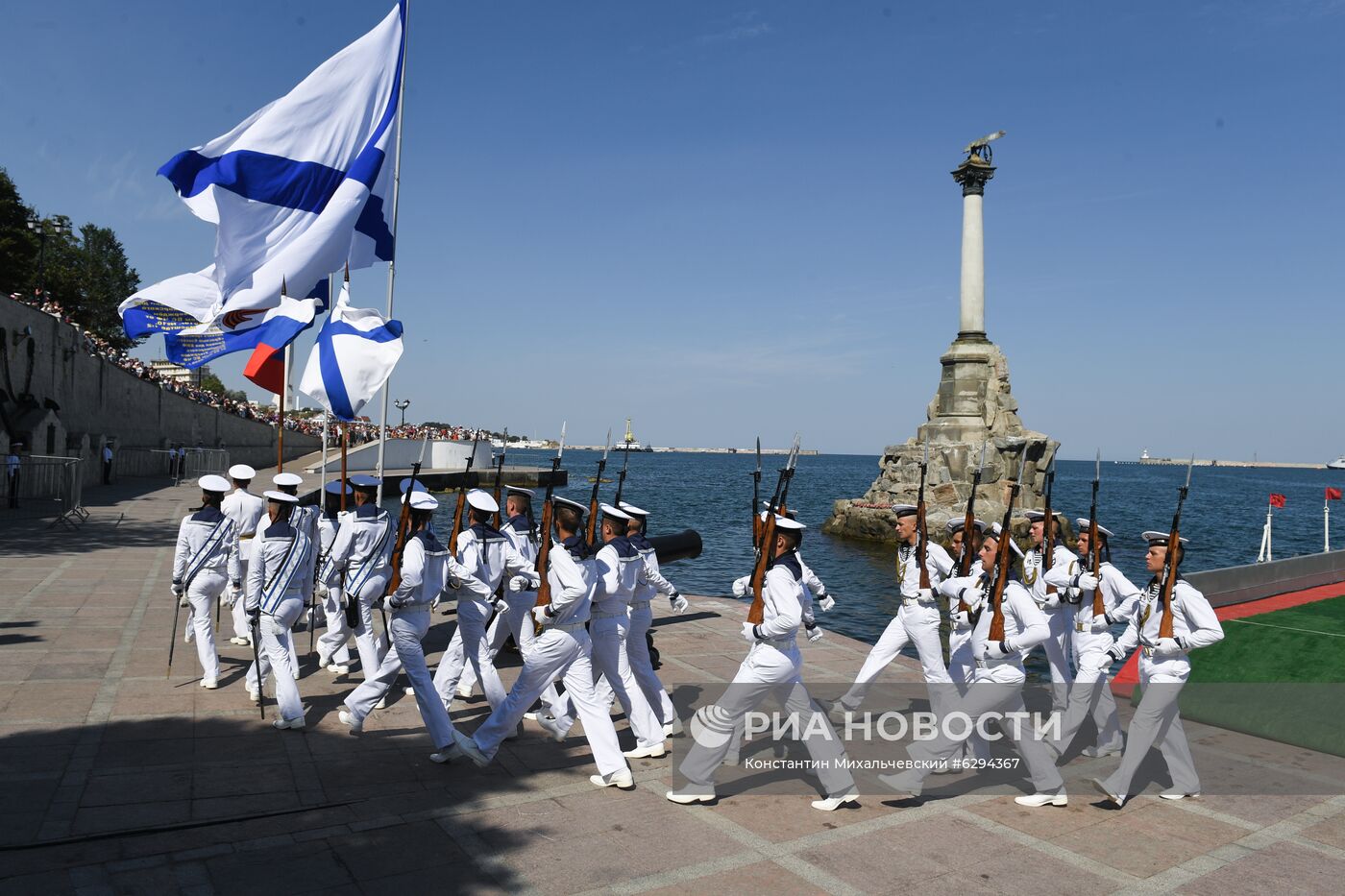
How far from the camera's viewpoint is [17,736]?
704cm

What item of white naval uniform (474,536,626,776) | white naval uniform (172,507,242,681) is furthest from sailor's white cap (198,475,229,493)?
white naval uniform (474,536,626,776)

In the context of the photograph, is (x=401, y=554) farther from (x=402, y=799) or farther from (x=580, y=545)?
(x=402, y=799)

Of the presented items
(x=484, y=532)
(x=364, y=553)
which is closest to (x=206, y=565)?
(x=364, y=553)

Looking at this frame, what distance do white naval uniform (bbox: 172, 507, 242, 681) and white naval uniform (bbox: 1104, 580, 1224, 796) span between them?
7785 mm

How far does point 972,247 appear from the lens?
36.5 metres

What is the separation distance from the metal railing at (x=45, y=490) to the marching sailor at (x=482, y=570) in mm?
17355

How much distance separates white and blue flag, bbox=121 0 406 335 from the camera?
10383 millimetres

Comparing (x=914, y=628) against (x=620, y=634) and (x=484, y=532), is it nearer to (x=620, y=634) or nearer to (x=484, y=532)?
(x=620, y=634)

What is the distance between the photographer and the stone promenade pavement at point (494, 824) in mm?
5094

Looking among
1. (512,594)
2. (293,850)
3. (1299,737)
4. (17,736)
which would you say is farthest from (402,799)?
(1299,737)

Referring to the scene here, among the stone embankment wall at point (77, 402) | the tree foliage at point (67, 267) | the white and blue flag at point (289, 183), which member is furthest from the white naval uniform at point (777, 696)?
the tree foliage at point (67, 267)

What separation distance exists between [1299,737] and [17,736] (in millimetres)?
10325

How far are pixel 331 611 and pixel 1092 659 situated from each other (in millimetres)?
7087

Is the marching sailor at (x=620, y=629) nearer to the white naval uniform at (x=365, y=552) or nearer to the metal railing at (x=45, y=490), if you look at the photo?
the white naval uniform at (x=365, y=552)
